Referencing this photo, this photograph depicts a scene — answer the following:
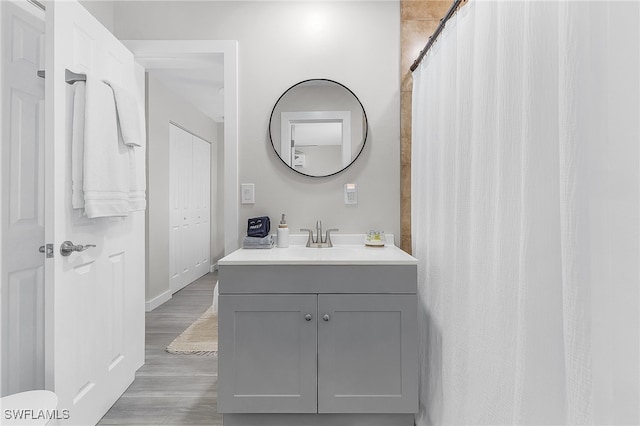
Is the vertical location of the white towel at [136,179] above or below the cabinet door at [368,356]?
above

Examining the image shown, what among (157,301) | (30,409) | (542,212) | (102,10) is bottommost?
(157,301)

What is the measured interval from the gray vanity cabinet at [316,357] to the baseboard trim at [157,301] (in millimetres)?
2251

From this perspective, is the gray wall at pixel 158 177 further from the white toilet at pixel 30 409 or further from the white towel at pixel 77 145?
the white toilet at pixel 30 409

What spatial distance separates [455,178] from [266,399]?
4.16ft

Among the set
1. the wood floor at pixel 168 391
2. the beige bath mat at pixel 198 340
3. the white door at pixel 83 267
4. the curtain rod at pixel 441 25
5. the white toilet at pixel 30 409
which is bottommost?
the wood floor at pixel 168 391

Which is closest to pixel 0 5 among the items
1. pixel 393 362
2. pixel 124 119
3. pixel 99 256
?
pixel 124 119

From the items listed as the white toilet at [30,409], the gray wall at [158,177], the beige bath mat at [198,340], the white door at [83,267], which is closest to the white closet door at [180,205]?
the gray wall at [158,177]

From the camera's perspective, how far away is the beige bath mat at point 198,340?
2.53 meters

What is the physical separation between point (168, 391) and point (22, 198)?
1.27m

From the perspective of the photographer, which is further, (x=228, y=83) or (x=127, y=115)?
(x=228, y=83)

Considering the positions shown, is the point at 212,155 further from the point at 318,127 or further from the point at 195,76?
the point at 318,127

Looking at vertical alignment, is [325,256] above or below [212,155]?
below

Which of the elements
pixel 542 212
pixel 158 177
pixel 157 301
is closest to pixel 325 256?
pixel 542 212

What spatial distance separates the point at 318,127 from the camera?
221 centimetres
